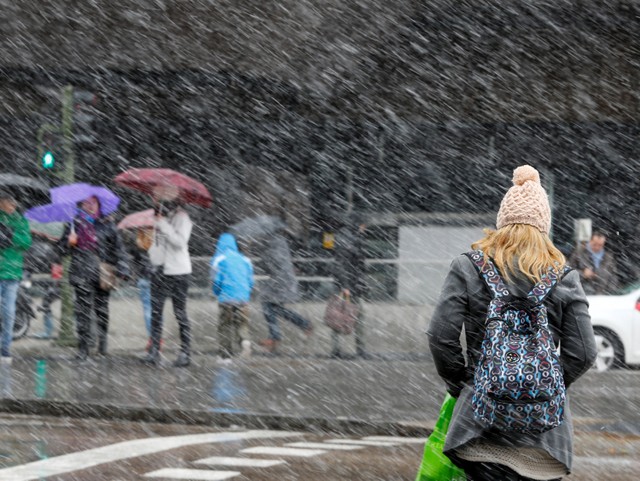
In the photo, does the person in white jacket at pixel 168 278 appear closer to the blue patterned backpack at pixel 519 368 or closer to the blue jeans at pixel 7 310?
the blue jeans at pixel 7 310

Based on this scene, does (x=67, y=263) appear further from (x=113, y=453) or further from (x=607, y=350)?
(x=113, y=453)

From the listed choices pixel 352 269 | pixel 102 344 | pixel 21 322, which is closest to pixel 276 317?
pixel 352 269

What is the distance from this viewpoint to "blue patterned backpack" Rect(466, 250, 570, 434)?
465cm

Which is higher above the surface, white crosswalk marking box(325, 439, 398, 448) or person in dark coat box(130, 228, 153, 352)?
person in dark coat box(130, 228, 153, 352)

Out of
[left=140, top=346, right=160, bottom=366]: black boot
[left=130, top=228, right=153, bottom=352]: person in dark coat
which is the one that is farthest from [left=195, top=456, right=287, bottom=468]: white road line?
[left=130, top=228, right=153, bottom=352]: person in dark coat

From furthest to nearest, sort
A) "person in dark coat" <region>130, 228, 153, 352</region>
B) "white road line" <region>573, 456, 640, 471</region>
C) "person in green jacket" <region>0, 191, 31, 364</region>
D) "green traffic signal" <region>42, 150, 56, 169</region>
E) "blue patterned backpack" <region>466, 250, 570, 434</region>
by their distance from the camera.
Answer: "green traffic signal" <region>42, 150, 56, 169</region>
"person in dark coat" <region>130, 228, 153, 352</region>
"person in green jacket" <region>0, 191, 31, 364</region>
"white road line" <region>573, 456, 640, 471</region>
"blue patterned backpack" <region>466, 250, 570, 434</region>

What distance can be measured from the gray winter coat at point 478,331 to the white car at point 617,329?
40.0 ft

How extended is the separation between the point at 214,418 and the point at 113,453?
1.93 metres

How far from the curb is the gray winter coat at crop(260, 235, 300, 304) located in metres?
6.69

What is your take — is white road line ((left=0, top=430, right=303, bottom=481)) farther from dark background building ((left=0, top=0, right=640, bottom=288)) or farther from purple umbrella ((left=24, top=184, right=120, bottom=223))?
dark background building ((left=0, top=0, right=640, bottom=288))

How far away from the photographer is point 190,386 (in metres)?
12.7

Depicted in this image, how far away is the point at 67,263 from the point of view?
56.1 ft

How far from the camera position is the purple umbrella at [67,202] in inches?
736

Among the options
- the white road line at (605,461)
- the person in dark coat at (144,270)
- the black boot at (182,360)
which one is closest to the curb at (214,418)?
the white road line at (605,461)
